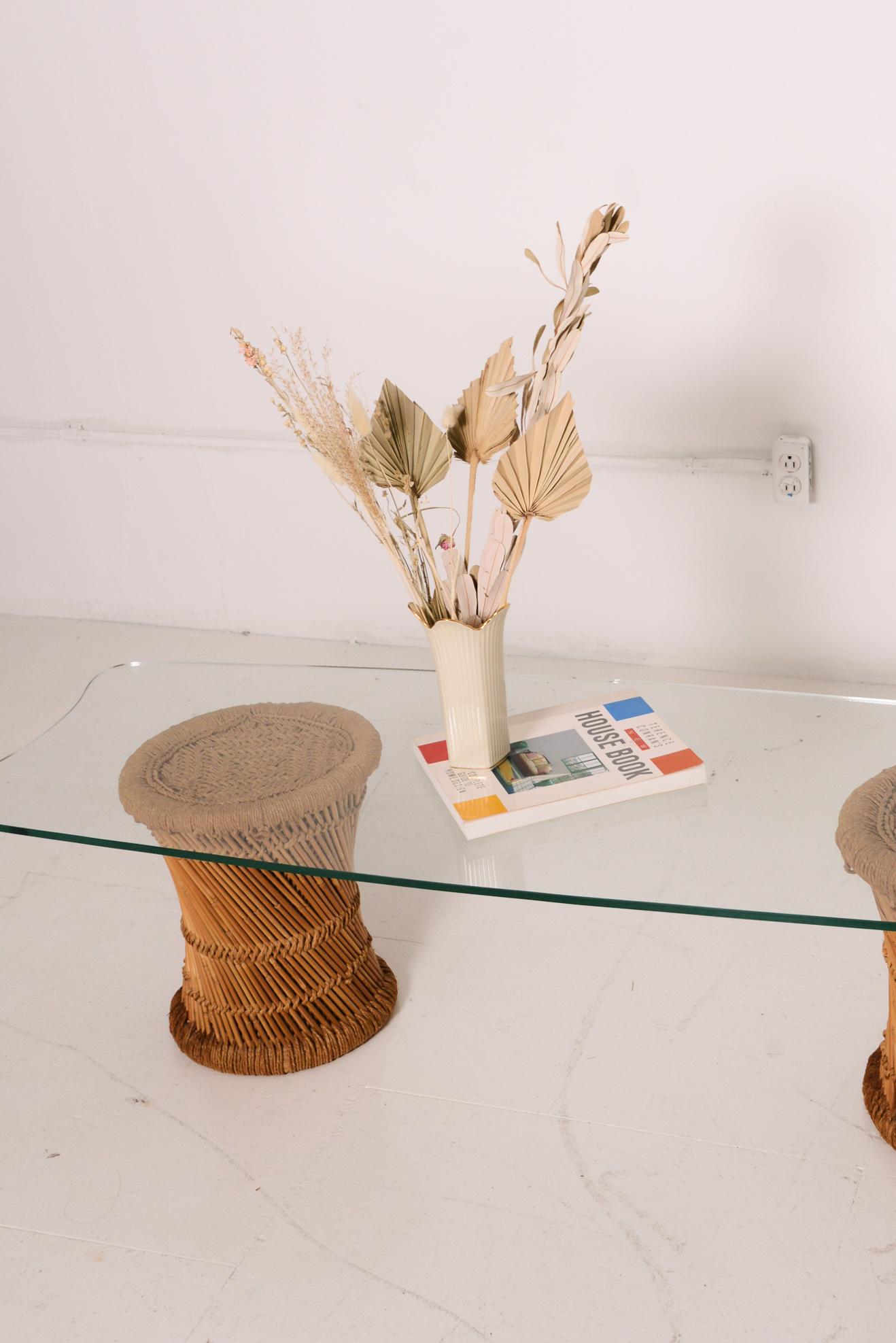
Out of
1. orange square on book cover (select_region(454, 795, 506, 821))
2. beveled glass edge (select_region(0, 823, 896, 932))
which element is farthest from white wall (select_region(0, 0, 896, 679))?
beveled glass edge (select_region(0, 823, 896, 932))

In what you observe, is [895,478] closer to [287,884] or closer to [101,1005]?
[287,884]

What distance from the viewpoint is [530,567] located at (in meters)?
3.35

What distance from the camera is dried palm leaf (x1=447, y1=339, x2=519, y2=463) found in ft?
5.69

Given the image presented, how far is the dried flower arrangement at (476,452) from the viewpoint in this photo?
5.48ft

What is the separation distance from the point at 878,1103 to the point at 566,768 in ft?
2.10

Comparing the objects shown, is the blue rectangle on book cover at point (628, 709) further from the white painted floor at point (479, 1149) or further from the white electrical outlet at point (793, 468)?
the white electrical outlet at point (793, 468)

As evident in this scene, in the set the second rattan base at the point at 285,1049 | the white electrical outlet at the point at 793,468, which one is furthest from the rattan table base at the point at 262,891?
the white electrical outlet at the point at 793,468

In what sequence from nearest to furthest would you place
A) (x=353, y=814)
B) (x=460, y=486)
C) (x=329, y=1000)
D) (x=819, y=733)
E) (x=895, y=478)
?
1. (x=353, y=814)
2. (x=819, y=733)
3. (x=329, y=1000)
4. (x=895, y=478)
5. (x=460, y=486)

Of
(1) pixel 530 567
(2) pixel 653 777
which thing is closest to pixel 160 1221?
(2) pixel 653 777

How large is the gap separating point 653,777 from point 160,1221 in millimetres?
896

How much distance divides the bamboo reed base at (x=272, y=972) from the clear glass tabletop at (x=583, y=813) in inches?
8.8

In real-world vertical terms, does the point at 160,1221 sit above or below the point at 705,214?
below

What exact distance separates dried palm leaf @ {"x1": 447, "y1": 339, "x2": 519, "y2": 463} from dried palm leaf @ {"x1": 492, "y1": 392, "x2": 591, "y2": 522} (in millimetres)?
71

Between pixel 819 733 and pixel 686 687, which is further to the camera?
pixel 686 687
